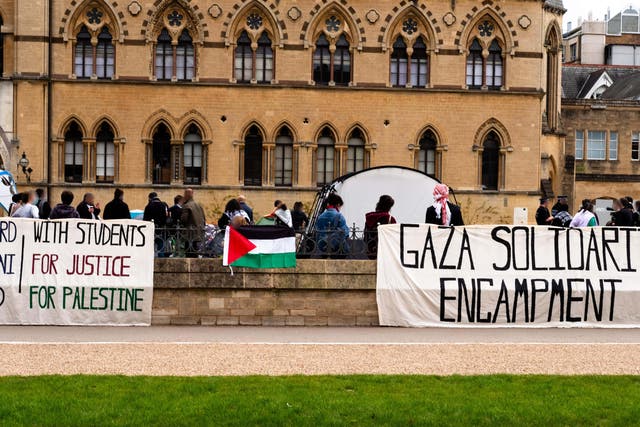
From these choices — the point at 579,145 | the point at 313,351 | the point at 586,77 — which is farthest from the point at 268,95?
the point at 586,77

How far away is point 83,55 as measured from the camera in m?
41.8

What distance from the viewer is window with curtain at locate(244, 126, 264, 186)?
140 feet

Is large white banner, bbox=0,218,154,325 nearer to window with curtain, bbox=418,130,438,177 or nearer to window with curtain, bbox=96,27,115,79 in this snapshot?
window with curtain, bbox=96,27,115,79

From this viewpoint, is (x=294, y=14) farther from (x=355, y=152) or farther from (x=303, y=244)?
(x=303, y=244)

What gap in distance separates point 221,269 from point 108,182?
2273 centimetres

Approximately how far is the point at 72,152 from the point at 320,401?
31811 millimetres

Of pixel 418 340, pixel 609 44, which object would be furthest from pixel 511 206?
pixel 609 44

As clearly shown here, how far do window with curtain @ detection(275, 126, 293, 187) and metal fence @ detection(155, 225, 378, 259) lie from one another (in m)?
22.2

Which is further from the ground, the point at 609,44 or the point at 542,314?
the point at 609,44

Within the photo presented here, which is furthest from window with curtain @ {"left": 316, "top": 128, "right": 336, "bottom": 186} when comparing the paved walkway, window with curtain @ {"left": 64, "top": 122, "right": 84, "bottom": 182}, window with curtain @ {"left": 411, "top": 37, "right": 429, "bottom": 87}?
the paved walkway

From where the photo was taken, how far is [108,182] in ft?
138

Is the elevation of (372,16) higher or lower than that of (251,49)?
higher

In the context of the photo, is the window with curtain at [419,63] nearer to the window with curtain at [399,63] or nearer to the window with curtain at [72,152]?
the window with curtain at [399,63]

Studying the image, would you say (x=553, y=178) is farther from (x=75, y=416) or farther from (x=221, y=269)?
(x=75, y=416)
